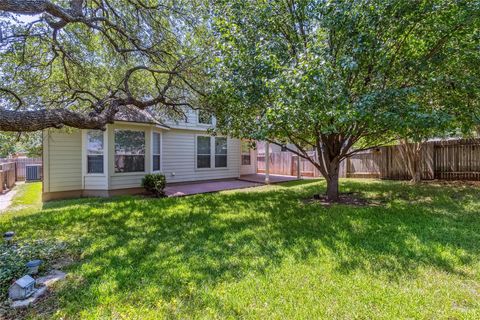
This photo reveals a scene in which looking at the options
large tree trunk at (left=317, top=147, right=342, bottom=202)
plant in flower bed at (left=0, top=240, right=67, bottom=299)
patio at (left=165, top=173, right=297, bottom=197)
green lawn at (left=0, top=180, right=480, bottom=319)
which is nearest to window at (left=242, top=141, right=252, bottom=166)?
patio at (left=165, top=173, right=297, bottom=197)

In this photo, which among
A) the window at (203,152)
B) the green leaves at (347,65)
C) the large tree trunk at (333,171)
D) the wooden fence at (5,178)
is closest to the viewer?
the green leaves at (347,65)

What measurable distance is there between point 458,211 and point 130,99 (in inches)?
343

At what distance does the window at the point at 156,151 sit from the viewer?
1124cm

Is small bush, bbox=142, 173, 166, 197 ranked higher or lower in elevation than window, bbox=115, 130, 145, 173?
lower

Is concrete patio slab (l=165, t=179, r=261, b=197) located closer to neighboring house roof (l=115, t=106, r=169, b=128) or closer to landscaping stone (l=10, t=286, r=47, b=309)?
neighboring house roof (l=115, t=106, r=169, b=128)

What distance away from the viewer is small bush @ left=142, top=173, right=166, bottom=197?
9988 millimetres

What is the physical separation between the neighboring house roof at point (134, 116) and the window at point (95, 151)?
1035 millimetres

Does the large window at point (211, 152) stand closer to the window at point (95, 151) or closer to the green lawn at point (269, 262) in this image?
the window at point (95, 151)

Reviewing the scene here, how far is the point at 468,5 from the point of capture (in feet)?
16.5

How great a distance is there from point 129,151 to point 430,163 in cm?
1300

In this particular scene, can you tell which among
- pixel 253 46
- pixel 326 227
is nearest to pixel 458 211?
pixel 326 227

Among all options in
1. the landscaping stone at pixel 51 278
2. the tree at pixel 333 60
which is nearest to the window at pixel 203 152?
the tree at pixel 333 60

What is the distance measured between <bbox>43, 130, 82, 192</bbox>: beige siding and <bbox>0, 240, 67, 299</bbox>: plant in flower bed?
6.06 meters

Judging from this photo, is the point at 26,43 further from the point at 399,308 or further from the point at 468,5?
the point at 468,5
